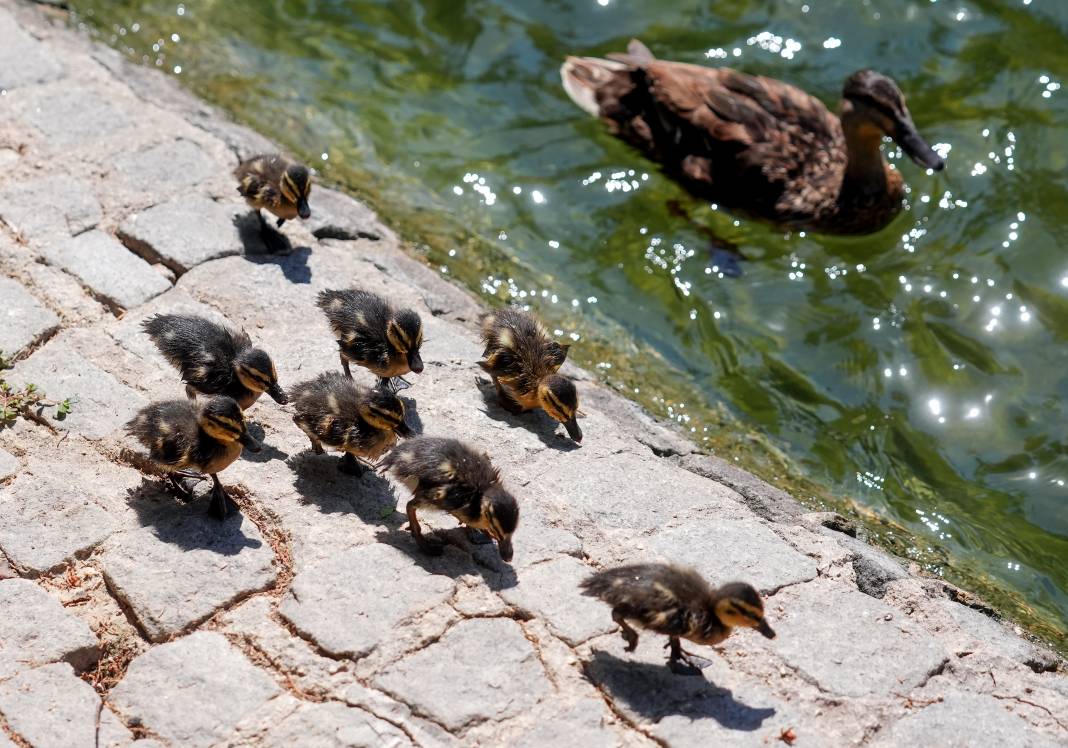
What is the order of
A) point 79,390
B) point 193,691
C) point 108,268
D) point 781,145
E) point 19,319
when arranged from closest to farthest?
1. point 193,691
2. point 79,390
3. point 19,319
4. point 108,268
5. point 781,145

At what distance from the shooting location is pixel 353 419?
5.23 metres

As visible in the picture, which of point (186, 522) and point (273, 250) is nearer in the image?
point (186, 522)

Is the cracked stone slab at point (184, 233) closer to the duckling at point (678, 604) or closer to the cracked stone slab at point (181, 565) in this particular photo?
the cracked stone slab at point (181, 565)

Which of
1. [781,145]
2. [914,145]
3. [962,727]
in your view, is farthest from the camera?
[781,145]

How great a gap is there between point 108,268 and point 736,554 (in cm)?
357

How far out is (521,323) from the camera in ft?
20.1

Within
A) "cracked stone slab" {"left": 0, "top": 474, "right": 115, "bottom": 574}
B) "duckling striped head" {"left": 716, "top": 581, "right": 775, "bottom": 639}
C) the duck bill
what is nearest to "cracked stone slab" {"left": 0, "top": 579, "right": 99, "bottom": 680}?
"cracked stone slab" {"left": 0, "top": 474, "right": 115, "bottom": 574}

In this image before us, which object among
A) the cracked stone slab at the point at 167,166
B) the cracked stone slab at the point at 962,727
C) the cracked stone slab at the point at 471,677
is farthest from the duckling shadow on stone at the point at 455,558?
the cracked stone slab at the point at 167,166

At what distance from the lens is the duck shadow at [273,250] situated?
6.78m

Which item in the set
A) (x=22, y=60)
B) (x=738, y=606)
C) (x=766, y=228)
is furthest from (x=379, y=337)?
(x=22, y=60)

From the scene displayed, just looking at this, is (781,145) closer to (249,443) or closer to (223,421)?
(249,443)

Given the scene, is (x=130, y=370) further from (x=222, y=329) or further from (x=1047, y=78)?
(x=1047, y=78)

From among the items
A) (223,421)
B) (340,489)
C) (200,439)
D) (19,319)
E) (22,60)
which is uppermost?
(223,421)

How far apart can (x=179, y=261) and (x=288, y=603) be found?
2614 millimetres
